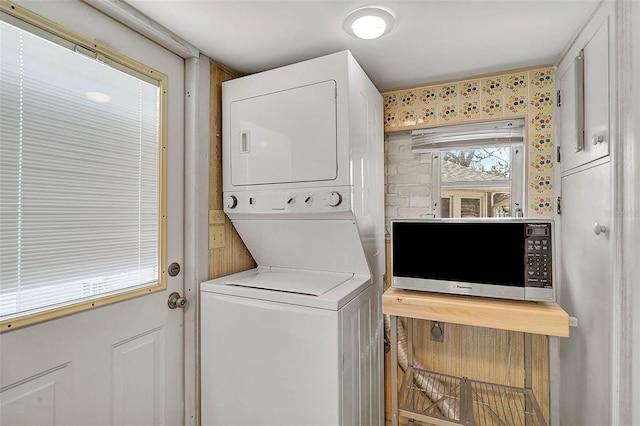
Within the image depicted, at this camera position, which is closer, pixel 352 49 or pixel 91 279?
pixel 91 279

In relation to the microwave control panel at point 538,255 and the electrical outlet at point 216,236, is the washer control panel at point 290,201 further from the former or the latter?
the microwave control panel at point 538,255

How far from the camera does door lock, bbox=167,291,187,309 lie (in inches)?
63.2

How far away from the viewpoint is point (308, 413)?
1.39m

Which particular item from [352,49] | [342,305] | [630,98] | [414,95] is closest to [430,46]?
[352,49]

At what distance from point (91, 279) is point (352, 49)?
1615 mm

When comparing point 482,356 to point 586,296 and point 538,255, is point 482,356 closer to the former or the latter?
point 586,296

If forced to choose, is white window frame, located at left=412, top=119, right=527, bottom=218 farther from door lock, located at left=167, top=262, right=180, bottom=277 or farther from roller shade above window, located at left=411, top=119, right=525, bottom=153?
door lock, located at left=167, top=262, right=180, bottom=277

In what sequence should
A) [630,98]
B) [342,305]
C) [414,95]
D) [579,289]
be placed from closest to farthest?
[630,98], [342,305], [579,289], [414,95]

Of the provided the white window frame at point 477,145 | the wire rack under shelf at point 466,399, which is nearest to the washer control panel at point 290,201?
the white window frame at point 477,145

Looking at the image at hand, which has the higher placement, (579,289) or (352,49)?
(352,49)

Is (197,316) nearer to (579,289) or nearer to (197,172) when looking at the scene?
(197,172)

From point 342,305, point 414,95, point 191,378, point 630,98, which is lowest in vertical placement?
point 191,378

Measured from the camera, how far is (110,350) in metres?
1.34

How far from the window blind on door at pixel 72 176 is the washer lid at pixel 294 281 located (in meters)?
0.47
